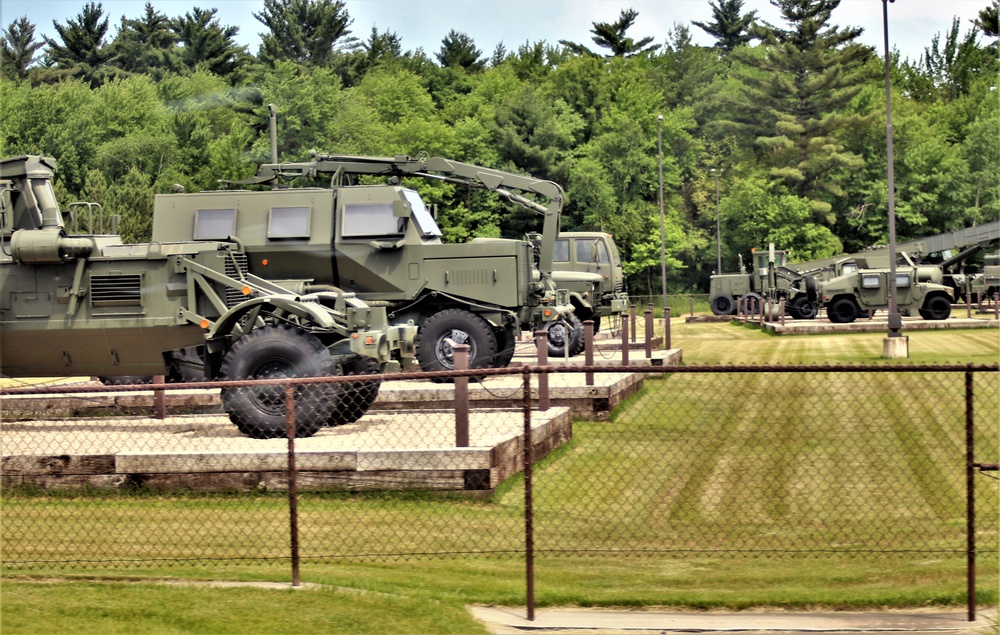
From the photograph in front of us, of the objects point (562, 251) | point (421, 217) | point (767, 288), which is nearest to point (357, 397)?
point (421, 217)

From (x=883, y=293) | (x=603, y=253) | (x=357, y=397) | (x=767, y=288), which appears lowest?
(x=357, y=397)

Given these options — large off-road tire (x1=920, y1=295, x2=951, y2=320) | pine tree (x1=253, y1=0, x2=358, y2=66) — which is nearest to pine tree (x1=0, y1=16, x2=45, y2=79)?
pine tree (x1=253, y1=0, x2=358, y2=66)

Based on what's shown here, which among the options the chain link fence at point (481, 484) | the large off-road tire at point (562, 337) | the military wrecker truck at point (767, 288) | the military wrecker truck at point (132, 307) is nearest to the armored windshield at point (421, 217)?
the military wrecker truck at point (132, 307)

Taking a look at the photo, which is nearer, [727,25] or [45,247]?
[45,247]

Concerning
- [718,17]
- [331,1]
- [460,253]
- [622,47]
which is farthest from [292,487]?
[718,17]

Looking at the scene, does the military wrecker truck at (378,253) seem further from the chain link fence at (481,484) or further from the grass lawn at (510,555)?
the grass lawn at (510,555)

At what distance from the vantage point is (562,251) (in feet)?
107

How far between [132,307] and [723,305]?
1477 inches

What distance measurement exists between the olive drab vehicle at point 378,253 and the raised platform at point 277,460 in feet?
20.4

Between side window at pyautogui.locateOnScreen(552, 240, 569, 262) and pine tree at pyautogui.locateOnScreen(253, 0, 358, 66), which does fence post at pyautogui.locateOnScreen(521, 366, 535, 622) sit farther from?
pine tree at pyautogui.locateOnScreen(253, 0, 358, 66)

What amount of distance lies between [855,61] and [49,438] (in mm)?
70096

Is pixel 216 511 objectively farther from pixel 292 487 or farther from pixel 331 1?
pixel 331 1

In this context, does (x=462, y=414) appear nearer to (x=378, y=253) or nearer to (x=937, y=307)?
(x=378, y=253)

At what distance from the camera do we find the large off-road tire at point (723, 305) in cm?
4991
